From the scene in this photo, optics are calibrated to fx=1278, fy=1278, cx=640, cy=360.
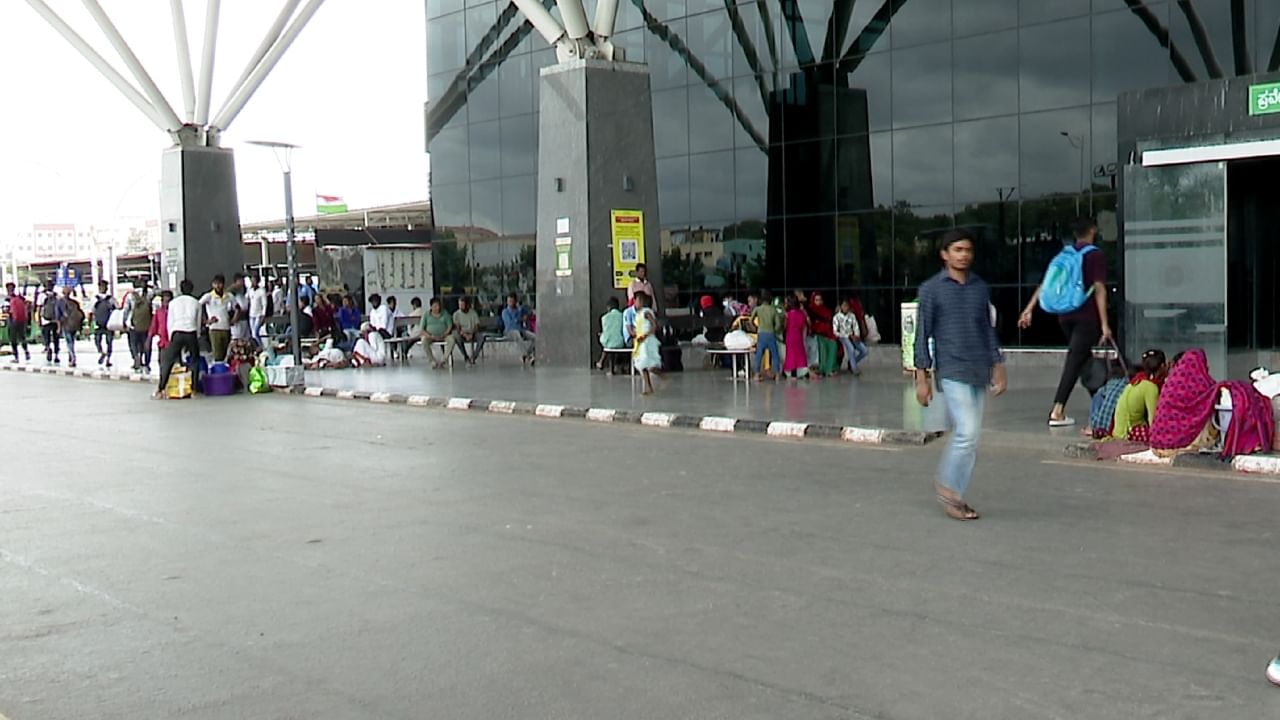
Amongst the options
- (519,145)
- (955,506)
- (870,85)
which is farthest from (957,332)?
(519,145)

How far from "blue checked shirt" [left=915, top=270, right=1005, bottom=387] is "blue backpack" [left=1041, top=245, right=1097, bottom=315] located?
434 centimetres

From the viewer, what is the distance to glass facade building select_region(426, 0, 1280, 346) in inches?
837

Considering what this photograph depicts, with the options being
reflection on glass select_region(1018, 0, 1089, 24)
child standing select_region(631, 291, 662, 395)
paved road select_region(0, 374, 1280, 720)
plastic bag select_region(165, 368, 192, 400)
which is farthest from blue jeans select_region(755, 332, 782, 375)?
plastic bag select_region(165, 368, 192, 400)

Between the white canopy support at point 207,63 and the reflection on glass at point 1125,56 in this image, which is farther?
the white canopy support at point 207,63

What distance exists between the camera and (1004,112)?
22.7 metres

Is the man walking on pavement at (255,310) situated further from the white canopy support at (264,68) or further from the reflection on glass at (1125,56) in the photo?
the reflection on glass at (1125,56)

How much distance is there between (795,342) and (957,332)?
1147 centimetres

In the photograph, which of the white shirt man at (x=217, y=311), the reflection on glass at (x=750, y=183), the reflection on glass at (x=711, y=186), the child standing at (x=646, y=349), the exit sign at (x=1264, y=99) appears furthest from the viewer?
the reflection on glass at (x=711, y=186)

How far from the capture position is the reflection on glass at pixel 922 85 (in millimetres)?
23641

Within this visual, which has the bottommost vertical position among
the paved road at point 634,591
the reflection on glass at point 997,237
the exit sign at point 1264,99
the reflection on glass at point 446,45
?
the paved road at point 634,591

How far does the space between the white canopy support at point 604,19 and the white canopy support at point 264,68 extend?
390 inches

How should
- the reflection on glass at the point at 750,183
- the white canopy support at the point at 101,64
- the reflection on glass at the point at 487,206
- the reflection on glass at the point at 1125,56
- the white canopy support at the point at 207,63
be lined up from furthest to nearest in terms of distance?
1. the reflection on glass at the point at 487,206
2. the white canopy support at the point at 207,63
3. the white canopy support at the point at 101,64
4. the reflection on glass at the point at 750,183
5. the reflection on glass at the point at 1125,56

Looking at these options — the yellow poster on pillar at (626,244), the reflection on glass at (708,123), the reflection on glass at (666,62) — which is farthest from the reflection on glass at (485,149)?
the yellow poster on pillar at (626,244)

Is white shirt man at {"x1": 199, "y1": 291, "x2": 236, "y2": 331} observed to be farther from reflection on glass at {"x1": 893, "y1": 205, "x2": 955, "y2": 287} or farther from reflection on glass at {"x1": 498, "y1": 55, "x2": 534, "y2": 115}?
reflection on glass at {"x1": 893, "y1": 205, "x2": 955, "y2": 287}
